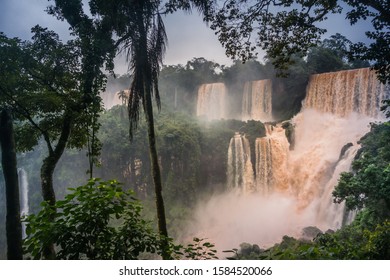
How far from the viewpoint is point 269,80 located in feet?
51.8

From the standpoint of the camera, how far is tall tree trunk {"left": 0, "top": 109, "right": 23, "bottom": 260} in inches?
88.7

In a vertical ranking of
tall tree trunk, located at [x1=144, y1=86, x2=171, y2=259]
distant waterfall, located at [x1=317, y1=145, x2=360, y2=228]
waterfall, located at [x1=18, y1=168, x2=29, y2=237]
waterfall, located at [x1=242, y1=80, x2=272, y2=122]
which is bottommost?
waterfall, located at [x1=18, y1=168, x2=29, y2=237]

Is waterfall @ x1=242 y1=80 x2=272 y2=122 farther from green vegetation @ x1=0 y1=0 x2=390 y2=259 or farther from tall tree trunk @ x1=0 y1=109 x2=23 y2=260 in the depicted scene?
tall tree trunk @ x1=0 y1=109 x2=23 y2=260

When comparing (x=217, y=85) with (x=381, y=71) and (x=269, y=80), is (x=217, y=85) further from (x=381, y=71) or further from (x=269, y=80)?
(x=381, y=71)

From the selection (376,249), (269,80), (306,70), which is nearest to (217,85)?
(269,80)

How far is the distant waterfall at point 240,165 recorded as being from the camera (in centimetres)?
1545

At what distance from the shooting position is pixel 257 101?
16391mm

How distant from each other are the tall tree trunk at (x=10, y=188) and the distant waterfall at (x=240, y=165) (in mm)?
13762

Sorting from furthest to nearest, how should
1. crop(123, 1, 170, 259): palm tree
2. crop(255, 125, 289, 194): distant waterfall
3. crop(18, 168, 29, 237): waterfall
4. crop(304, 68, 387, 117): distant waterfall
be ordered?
1. crop(18, 168, 29, 237): waterfall
2. crop(255, 125, 289, 194): distant waterfall
3. crop(304, 68, 387, 117): distant waterfall
4. crop(123, 1, 170, 259): palm tree

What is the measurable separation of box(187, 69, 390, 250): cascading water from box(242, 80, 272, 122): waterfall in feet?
4.35

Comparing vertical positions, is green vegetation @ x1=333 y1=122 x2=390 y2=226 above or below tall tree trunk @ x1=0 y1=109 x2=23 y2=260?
below

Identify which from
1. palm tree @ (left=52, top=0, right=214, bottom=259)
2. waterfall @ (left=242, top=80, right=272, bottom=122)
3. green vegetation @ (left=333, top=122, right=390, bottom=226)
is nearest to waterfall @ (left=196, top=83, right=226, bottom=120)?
waterfall @ (left=242, top=80, right=272, bottom=122)

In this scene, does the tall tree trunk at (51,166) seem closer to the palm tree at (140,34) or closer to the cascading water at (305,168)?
the palm tree at (140,34)

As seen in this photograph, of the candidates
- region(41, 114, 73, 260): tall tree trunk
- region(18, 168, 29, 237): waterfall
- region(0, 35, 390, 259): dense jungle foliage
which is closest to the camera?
region(41, 114, 73, 260): tall tree trunk
